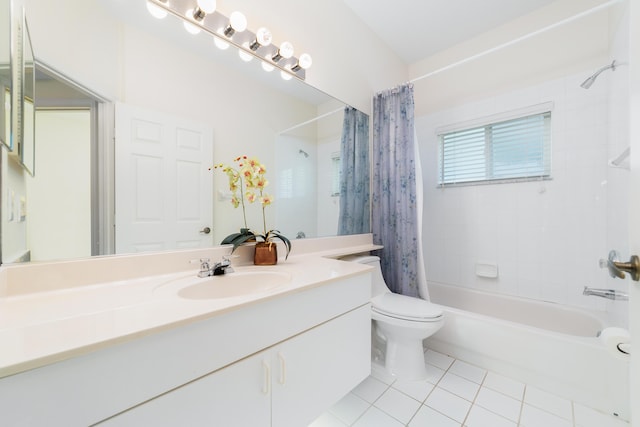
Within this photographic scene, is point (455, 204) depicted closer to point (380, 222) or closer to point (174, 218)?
point (380, 222)

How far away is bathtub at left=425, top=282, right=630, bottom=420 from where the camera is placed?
3.95 feet

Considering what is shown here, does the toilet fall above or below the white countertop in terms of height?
below

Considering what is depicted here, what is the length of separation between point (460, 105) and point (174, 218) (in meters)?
2.42

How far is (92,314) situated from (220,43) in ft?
4.15

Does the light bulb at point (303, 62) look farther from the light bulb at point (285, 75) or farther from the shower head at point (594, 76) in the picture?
the shower head at point (594, 76)

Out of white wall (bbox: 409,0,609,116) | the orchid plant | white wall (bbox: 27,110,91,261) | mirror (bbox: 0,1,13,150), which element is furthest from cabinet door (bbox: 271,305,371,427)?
white wall (bbox: 409,0,609,116)

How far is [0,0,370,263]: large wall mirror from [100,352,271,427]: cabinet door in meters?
0.61

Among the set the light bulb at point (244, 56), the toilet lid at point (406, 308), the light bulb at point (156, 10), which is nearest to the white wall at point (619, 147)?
the toilet lid at point (406, 308)

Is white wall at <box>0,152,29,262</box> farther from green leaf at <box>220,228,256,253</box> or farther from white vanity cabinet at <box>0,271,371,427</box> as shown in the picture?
green leaf at <box>220,228,256,253</box>

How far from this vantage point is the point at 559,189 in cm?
179

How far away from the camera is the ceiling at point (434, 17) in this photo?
1.85 m

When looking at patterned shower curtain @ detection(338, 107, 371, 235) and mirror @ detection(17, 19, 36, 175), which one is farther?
patterned shower curtain @ detection(338, 107, 371, 235)

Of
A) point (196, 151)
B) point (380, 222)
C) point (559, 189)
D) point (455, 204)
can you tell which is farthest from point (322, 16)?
point (559, 189)

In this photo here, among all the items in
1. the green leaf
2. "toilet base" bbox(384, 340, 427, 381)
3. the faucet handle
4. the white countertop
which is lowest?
"toilet base" bbox(384, 340, 427, 381)
